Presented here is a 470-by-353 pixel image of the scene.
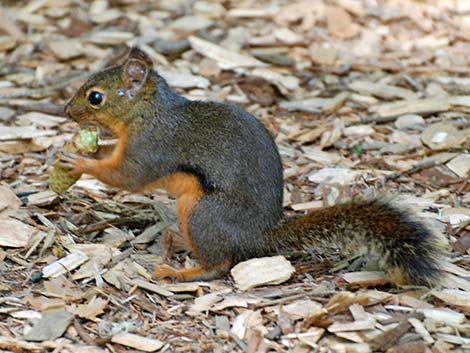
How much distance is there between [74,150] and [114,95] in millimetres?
486

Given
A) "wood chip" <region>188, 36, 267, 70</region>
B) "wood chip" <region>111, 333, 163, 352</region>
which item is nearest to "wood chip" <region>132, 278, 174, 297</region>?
"wood chip" <region>111, 333, 163, 352</region>

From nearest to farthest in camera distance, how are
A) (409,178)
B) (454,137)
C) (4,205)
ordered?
(4,205) → (409,178) → (454,137)

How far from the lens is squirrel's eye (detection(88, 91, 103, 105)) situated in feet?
17.6

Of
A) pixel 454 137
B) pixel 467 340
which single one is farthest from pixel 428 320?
pixel 454 137

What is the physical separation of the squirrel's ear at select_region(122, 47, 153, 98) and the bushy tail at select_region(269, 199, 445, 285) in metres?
1.35

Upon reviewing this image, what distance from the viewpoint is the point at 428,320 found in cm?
428

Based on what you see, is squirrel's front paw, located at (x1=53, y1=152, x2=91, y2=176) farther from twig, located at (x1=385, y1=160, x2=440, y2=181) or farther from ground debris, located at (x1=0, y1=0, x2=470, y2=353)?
twig, located at (x1=385, y1=160, x2=440, y2=181)

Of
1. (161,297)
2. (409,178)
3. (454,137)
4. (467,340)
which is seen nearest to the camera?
(467,340)

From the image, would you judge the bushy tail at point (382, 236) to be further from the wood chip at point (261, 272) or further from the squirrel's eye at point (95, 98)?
the squirrel's eye at point (95, 98)

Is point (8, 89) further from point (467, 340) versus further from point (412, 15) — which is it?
point (467, 340)

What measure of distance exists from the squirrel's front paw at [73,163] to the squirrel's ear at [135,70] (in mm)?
488

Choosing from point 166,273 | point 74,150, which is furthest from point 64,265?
point 74,150

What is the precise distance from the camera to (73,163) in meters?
5.32

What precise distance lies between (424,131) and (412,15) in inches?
92.0
